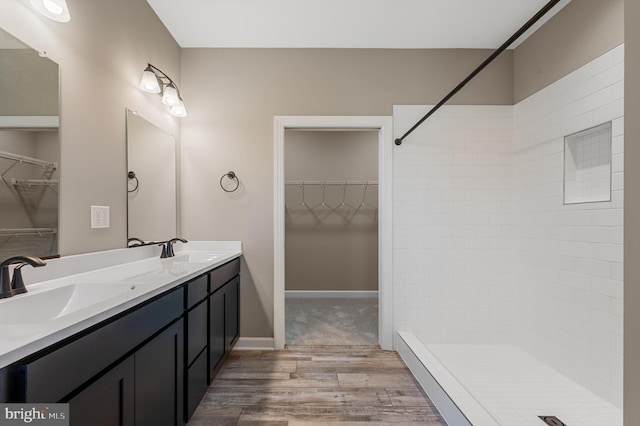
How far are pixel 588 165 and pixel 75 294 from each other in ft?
9.92

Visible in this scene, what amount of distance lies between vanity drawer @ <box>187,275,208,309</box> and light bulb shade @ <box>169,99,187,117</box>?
1445 millimetres

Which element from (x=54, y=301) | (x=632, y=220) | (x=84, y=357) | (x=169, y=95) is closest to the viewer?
(x=632, y=220)

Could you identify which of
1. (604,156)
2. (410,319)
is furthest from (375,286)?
(604,156)

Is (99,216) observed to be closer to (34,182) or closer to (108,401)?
(34,182)

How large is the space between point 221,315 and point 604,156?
109 inches

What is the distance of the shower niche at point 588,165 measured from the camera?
1839 millimetres

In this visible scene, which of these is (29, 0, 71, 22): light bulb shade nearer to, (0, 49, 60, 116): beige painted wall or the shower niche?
(0, 49, 60, 116): beige painted wall

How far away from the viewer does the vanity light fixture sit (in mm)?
1976

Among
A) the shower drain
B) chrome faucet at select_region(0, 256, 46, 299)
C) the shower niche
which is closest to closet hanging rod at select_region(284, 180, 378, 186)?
the shower niche

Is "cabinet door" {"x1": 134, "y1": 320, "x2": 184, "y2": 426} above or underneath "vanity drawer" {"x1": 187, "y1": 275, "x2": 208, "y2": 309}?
underneath

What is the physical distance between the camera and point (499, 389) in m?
1.92

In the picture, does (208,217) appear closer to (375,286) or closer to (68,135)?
(68,135)

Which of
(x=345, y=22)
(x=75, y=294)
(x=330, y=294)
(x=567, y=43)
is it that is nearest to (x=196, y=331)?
(x=75, y=294)

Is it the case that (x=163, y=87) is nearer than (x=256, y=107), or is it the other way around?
(x=163, y=87)
